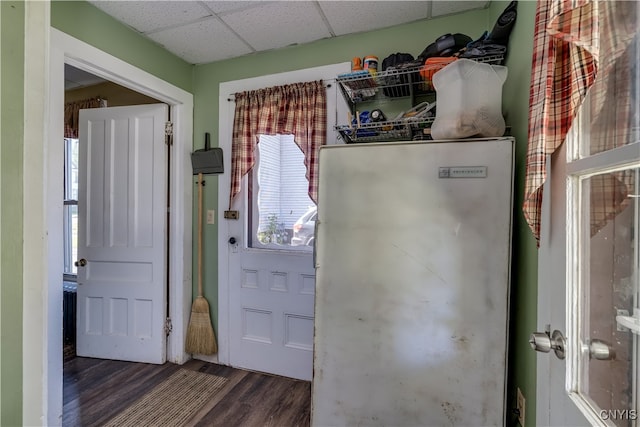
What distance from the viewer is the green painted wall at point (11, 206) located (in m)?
0.88

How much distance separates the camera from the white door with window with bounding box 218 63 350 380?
2049 millimetres

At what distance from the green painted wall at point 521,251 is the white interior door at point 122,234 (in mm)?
2275

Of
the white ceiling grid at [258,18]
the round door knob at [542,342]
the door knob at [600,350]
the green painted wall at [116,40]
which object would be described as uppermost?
the white ceiling grid at [258,18]

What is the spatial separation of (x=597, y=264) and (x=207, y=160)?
7.51 feet

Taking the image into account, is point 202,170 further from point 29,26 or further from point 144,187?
point 29,26

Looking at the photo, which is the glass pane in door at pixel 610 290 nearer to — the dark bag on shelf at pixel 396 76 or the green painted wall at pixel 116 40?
the dark bag on shelf at pixel 396 76

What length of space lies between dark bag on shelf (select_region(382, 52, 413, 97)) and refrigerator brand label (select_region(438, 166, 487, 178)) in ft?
2.22

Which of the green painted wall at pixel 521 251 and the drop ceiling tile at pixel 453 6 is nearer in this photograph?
the green painted wall at pixel 521 251

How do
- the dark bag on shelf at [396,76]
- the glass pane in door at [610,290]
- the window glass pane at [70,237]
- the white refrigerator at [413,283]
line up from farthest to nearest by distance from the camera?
1. the window glass pane at [70,237]
2. the dark bag on shelf at [396,76]
3. the white refrigerator at [413,283]
4. the glass pane in door at [610,290]

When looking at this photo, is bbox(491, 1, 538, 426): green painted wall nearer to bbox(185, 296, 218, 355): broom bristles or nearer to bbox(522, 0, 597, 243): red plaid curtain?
bbox(522, 0, 597, 243): red plaid curtain

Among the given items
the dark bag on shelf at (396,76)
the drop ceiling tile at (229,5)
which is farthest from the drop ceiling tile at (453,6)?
the drop ceiling tile at (229,5)

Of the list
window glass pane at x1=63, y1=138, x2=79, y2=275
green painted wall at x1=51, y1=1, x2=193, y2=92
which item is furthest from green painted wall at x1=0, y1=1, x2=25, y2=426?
window glass pane at x1=63, y1=138, x2=79, y2=275

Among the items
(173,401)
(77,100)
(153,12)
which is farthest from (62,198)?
(77,100)

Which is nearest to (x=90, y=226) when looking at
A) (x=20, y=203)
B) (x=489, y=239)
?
(x=20, y=203)
